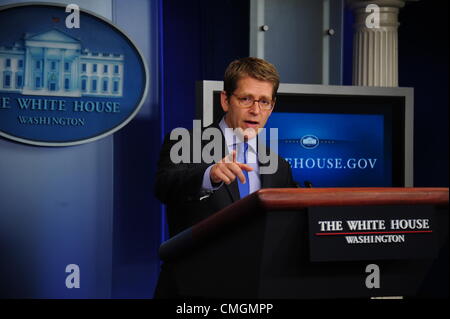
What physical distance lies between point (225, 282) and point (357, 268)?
0.24m

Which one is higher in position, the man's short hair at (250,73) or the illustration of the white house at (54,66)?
the illustration of the white house at (54,66)

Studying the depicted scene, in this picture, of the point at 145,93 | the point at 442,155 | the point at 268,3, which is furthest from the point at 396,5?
the point at 145,93

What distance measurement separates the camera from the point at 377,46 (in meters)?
3.42

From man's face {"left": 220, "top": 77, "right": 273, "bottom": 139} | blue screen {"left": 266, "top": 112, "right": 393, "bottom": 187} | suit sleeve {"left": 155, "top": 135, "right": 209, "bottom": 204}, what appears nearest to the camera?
suit sleeve {"left": 155, "top": 135, "right": 209, "bottom": 204}

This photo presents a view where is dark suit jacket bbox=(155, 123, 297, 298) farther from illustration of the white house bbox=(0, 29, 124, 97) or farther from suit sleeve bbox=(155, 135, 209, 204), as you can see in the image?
illustration of the white house bbox=(0, 29, 124, 97)

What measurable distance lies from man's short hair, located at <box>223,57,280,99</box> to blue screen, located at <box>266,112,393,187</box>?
3.19 ft

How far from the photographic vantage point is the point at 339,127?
10.3 feet

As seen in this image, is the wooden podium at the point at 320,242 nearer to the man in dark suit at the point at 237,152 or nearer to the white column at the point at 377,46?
the man in dark suit at the point at 237,152

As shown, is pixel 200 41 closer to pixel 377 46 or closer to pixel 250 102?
pixel 377 46

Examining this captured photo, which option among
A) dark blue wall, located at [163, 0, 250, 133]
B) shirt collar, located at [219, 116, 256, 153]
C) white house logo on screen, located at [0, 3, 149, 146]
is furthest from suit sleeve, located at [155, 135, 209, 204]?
dark blue wall, located at [163, 0, 250, 133]

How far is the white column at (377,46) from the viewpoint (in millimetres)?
3396

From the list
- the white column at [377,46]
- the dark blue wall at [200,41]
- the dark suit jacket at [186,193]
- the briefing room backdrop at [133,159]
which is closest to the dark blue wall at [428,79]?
the white column at [377,46]

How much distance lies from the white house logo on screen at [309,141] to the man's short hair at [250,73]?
3.42 feet

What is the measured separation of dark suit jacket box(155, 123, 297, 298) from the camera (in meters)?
1.60
